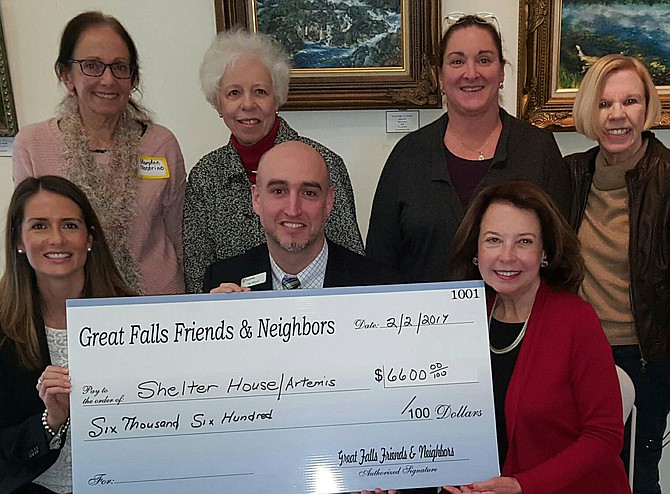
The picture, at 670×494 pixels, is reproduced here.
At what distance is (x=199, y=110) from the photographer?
333cm

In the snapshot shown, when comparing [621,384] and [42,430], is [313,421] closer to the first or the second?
[42,430]

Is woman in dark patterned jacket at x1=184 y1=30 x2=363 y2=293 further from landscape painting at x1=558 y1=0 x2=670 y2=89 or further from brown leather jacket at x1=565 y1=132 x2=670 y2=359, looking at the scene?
landscape painting at x1=558 y1=0 x2=670 y2=89

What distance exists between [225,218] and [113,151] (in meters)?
0.49

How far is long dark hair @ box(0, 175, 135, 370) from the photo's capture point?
1.88m

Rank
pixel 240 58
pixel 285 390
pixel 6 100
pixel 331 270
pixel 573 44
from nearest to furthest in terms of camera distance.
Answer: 1. pixel 285 390
2. pixel 331 270
3. pixel 240 58
4. pixel 573 44
5. pixel 6 100

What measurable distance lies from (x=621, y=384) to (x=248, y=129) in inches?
61.5

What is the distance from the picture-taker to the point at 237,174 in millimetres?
2396

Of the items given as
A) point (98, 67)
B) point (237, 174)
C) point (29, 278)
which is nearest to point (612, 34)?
point (237, 174)

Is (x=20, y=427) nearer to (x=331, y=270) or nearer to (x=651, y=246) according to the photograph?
(x=331, y=270)

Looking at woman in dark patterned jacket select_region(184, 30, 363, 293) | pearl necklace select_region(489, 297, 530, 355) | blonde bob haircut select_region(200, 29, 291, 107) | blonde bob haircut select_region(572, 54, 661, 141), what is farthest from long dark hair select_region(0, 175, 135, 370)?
blonde bob haircut select_region(572, 54, 661, 141)

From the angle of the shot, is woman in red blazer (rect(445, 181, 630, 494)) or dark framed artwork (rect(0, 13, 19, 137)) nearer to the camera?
woman in red blazer (rect(445, 181, 630, 494))

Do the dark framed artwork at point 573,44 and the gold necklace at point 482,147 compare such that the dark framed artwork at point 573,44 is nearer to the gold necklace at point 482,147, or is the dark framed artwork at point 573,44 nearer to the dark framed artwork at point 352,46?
the dark framed artwork at point 352,46

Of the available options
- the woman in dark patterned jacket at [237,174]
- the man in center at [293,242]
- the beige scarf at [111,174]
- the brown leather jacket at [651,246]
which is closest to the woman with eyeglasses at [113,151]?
the beige scarf at [111,174]

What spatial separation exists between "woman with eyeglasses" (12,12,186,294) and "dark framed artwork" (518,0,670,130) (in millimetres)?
1817
